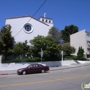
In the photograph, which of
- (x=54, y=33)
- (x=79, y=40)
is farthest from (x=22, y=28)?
(x=79, y=40)

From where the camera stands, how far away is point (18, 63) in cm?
2712

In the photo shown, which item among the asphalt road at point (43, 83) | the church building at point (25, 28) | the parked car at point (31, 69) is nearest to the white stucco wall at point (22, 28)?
the church building at point (25, 28)

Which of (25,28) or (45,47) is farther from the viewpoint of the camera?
(25,28)

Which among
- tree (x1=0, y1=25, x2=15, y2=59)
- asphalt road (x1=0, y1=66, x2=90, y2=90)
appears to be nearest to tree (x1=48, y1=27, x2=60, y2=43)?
tree (x1=0, y1=25, x2=15, y2=59)

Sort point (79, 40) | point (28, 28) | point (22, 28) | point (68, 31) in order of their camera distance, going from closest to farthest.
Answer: point (22, 28) → point (28, 28) → point (79, 40) → point (68, 31)

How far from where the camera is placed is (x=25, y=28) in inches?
1523

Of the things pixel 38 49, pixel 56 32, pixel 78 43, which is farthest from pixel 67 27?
pixel 38 49

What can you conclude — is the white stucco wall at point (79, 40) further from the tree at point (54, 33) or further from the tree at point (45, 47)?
the tree at point (45, 47)

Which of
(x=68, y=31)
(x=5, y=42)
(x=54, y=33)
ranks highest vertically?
(x=68, y=31)

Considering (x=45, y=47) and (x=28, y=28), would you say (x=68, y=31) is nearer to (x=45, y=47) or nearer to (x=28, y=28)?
(x=28, y=28)

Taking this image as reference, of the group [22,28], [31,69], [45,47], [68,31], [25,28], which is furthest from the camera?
[68,31]

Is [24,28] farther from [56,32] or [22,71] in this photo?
[22,71]

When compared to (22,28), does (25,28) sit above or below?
above

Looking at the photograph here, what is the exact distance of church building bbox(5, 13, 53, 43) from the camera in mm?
36844
